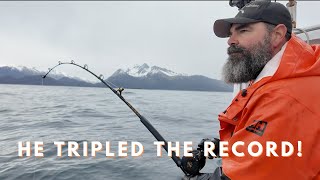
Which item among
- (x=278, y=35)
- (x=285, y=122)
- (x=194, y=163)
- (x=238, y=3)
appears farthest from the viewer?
(x=238, y=3)

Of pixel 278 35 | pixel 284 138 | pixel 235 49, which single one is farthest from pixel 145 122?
pixel 284 138

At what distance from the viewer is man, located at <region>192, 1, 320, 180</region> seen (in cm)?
185

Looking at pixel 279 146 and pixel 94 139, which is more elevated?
pixel 279 146

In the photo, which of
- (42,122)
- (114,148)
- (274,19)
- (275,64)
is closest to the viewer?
(275,64)

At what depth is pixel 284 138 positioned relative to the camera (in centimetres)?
186

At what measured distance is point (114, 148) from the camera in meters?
7.80

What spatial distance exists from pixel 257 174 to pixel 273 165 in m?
0.12

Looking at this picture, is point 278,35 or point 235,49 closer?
point 278,35

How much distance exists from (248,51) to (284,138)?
1.02 meters

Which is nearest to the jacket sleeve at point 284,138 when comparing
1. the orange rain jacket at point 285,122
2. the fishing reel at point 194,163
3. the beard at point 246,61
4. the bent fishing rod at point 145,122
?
the orange rain jacket at point 285,122

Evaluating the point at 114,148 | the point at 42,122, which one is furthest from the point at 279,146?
the point at 42,122

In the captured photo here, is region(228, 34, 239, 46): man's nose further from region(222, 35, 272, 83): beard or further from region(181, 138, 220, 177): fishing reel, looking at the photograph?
region(181, 138, 220, 177): fishing reel

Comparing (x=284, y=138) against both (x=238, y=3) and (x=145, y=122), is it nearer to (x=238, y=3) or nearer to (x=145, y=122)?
(x=145, y=122)

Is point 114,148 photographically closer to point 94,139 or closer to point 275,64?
point 94,139
